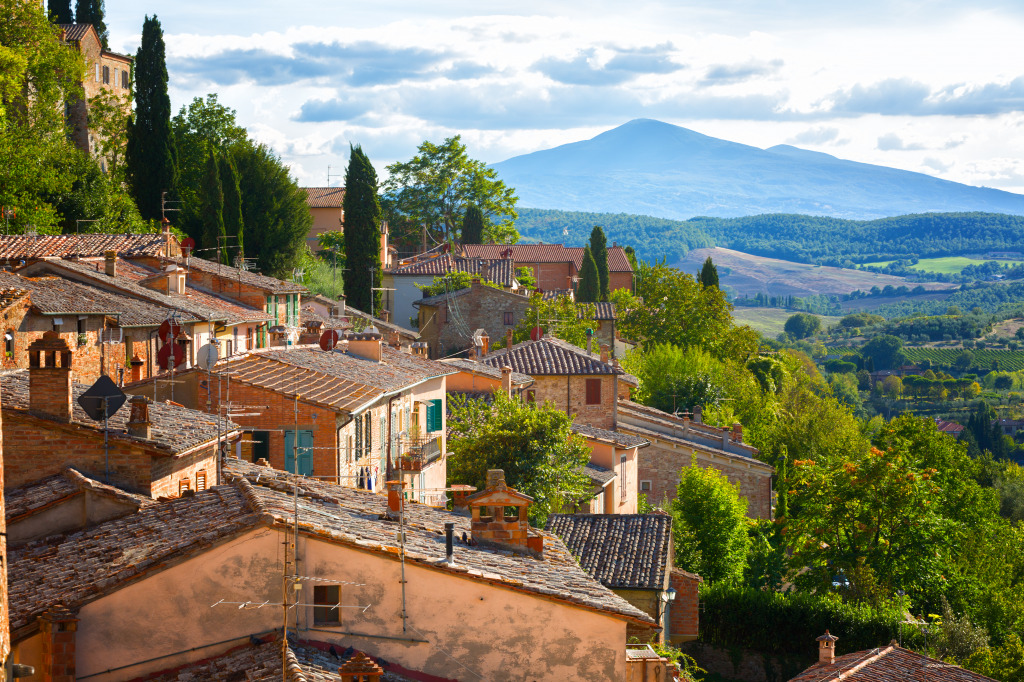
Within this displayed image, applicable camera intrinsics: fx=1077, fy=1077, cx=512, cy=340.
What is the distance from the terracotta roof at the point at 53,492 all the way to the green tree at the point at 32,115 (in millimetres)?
29949

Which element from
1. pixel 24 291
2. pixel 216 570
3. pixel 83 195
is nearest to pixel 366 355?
pixel 24 291

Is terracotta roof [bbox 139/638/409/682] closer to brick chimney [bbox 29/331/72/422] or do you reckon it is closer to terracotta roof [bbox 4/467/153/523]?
terracotta roof [bbox 4/467/153/523]

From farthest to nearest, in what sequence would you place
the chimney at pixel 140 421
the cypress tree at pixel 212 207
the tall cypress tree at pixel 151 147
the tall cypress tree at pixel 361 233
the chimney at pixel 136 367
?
1. the tall cypress tree at pixel 361 233
2. the tall cypress tree at pixel 151 147
3. the cypress tree at pixel 212 207
4. the chimney at pixel 136 367
5. the chimney at pixel 140 421

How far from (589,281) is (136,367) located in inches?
2379

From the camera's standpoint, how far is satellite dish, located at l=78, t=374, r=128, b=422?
15.4 m

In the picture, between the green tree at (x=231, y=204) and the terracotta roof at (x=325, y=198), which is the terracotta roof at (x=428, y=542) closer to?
the green tree at (x=231, y=204)

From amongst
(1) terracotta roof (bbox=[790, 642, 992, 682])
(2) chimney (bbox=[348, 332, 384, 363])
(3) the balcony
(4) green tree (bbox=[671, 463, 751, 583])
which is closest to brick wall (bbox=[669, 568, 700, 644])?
(1) terracotta roof (bbox=[790, 642, 992, 682])

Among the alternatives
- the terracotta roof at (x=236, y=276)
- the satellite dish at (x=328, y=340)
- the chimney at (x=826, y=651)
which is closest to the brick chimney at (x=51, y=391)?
the satellite dish at (x=328, y=340)

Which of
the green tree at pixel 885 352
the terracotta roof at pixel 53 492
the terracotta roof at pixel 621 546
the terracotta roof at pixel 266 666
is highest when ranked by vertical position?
the terracotta roof at pixel 53 492

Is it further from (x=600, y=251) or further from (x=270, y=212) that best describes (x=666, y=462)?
(x=600, y=251)

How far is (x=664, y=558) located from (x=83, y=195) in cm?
3612

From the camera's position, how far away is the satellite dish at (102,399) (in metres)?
15.4

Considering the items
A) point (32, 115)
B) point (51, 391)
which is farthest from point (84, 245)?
point (51, 391)

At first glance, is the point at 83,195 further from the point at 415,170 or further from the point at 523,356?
the point at 415,170
